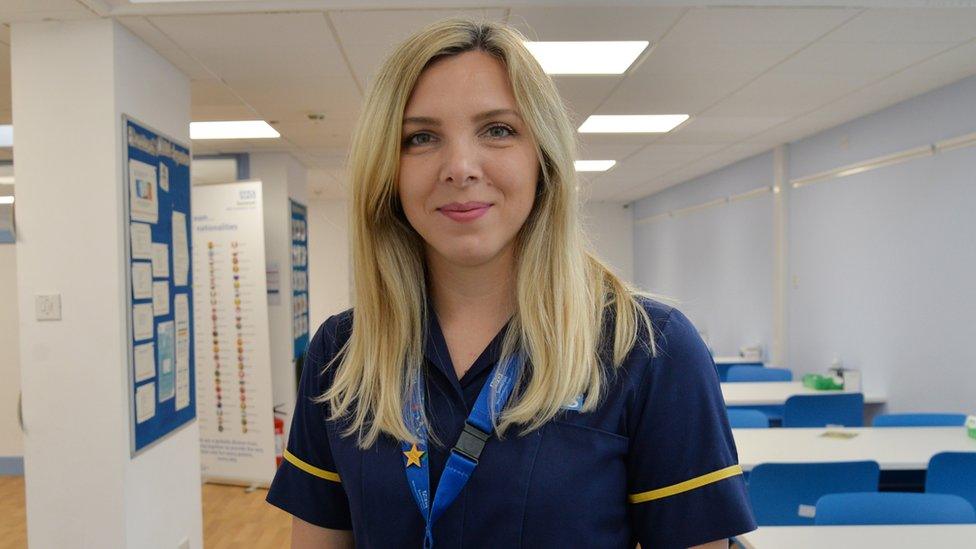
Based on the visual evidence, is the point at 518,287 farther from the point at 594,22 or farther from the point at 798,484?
the point at 594,22

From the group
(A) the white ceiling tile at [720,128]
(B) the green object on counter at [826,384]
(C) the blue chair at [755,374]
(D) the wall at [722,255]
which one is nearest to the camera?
(B) the green object on counter at [826,384]

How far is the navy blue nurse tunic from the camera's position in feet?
3.17

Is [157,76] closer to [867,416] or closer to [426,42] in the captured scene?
[426,42]

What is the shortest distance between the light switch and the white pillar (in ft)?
0.07

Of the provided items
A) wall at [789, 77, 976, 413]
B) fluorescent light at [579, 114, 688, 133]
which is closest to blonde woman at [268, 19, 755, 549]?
wall at [789, 77, 976, 413]

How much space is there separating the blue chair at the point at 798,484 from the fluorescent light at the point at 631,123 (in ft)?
10.4

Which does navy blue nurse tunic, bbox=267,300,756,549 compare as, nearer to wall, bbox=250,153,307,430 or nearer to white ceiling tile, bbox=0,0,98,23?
white ceiling tile, bbox=0,0,98,23

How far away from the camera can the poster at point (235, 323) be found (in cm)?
559

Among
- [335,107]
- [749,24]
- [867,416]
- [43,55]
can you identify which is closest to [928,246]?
[867,416]

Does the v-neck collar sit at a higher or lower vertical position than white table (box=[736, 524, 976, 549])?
higher

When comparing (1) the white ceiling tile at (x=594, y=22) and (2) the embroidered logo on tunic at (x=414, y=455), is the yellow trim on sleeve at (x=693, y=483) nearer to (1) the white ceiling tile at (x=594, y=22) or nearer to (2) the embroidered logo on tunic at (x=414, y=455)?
(2) the embroidered logo on tunic at (x=414, y=455)

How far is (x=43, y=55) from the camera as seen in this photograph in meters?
3.09

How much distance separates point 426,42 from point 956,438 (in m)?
3.66

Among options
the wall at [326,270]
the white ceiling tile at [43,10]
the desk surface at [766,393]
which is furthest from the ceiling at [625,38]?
the wall at [326,270]
